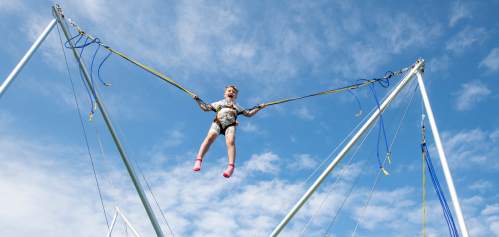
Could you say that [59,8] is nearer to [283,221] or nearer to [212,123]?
[212,123]

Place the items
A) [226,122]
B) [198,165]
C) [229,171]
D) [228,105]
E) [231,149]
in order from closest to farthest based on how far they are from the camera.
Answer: [229,171]
[198,165]
[231,149]
[226,122]
[228,105]

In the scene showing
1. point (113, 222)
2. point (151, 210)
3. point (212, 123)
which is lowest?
point (151, 210)

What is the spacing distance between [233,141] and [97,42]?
384cm

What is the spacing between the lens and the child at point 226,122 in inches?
268

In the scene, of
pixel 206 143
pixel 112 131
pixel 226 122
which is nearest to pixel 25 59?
pixel 112 131

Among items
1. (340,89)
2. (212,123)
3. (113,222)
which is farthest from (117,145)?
(113,222)

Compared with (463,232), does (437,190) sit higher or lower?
higher

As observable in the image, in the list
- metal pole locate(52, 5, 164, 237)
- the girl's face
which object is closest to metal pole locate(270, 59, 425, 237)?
the girl's face

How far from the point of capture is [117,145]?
6977mm

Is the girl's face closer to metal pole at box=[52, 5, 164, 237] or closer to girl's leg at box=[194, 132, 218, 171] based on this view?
girl's leg at box=[194, 132, 218, 171]

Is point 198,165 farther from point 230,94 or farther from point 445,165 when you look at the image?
point 445,165

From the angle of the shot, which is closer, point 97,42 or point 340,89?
point 97,42

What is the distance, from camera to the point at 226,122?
7.10 metres

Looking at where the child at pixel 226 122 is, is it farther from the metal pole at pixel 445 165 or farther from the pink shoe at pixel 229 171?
the metal pole at pixel 445 165
